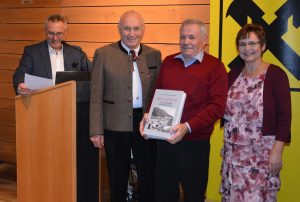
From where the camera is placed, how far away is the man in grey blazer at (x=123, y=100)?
7.74ft

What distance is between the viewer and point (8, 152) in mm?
4680

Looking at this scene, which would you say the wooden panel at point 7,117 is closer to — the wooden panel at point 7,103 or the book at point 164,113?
the wooden panel at point 7,103

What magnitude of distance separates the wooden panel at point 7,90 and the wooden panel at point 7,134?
392 mm

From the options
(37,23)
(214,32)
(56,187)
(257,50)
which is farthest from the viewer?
(37,23)

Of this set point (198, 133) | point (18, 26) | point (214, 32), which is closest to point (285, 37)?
point (214, 32)

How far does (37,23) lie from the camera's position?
426 cm

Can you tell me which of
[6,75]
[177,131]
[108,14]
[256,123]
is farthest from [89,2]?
[256,123]

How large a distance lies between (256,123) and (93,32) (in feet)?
7.69

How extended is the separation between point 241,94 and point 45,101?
1173 mm

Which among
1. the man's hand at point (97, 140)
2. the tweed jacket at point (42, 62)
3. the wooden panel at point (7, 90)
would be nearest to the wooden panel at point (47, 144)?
the man's hand at point (97, 140)

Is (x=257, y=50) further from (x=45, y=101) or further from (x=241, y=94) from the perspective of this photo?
(x=45, y=101)

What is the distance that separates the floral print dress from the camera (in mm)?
2145

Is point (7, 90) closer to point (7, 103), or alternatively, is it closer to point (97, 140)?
point (7, 103)

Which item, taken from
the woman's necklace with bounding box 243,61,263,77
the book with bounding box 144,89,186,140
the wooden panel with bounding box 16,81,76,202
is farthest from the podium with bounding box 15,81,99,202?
the woman's necklace with bounding box 243,61,263,77
